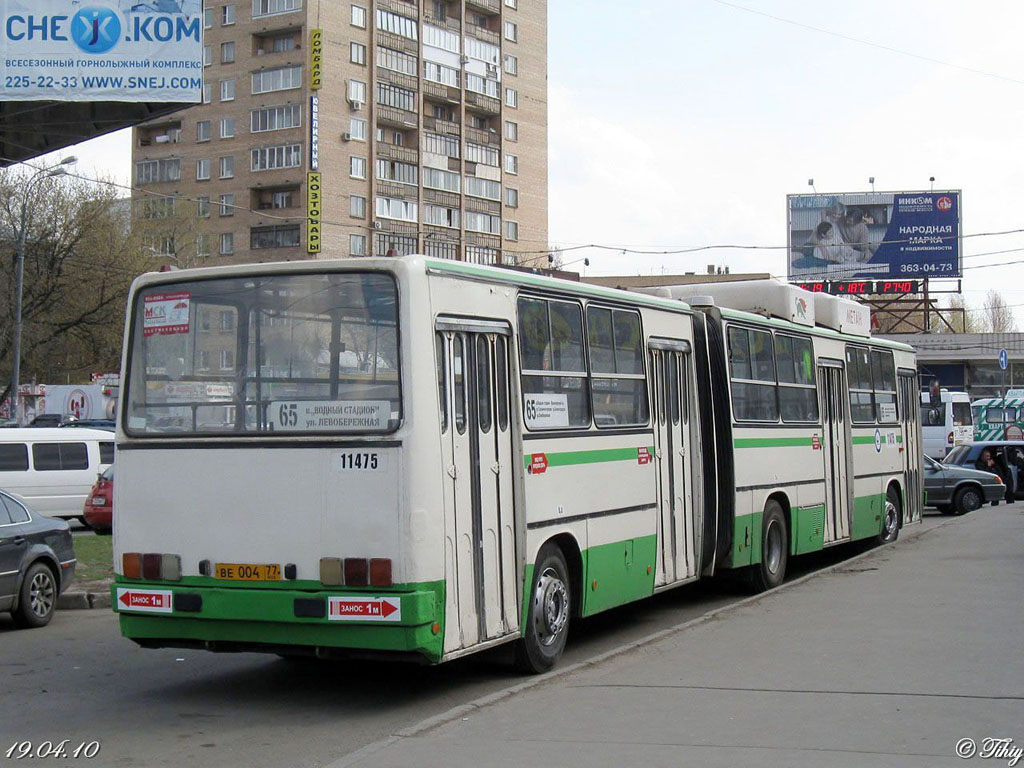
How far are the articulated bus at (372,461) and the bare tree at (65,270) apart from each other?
43.3m

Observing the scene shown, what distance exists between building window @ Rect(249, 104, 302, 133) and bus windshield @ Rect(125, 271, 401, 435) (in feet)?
206

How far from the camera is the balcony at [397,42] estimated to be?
70500 mm

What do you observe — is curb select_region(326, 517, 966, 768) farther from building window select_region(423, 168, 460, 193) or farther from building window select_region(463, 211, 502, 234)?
building window select_region(463, 211, 502, 234)

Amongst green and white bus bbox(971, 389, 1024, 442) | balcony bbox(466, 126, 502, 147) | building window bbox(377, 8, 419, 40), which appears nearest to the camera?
green and white bus bbox(971, 389, 1024, 442)

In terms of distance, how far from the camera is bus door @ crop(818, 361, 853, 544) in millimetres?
16516

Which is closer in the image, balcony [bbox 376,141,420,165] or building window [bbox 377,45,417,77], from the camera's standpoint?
building window [bbox 377,45,417,77]

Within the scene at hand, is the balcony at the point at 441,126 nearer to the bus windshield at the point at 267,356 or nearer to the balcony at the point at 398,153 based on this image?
the balcony at the point at 398,153

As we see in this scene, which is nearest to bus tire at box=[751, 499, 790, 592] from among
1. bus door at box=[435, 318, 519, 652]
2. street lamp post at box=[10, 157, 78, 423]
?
bus door at box=[435, 318, 519, 652]

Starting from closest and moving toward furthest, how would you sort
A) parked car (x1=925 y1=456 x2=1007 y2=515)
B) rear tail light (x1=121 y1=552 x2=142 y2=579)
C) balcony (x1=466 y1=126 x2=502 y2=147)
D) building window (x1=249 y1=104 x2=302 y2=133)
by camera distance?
rear tail light (x1=121 y1=552 x2=142 y2=579), parked car (x1=925 y1=456 x2=1007 y2=515), building window (x1=249 y1=104 x2=302 y2=133), balcony (x1=466 y1=126 x2=502 y2=147)

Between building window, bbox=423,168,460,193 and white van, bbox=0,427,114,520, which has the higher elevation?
building window, bbox=423,168,460,193

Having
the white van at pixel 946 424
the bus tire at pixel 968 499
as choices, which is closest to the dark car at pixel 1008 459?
the bus tire at pixel 968 499

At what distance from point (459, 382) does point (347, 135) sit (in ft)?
204

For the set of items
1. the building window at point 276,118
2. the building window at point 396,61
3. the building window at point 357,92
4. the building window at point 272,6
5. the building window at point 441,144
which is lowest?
the building window at point 441,144

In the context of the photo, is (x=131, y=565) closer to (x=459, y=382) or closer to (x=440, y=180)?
(x=459, y=382)
